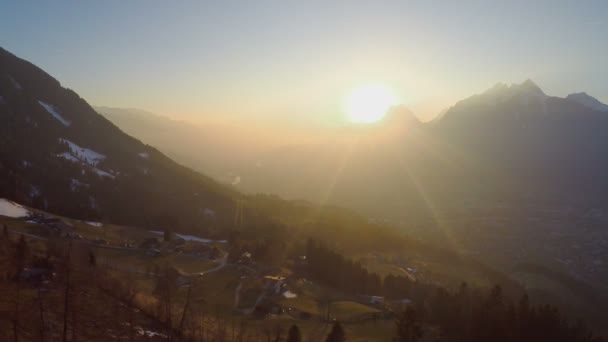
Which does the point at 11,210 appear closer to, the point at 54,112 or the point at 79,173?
the point at 79,173

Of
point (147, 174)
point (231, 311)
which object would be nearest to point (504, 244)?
point (147, 174)

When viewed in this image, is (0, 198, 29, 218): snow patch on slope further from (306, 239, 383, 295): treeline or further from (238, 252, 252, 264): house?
(306, 239, 383, 295): treeline

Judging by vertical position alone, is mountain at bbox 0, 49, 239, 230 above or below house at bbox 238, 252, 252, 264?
above

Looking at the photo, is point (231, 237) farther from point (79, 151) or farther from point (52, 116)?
point (52, 116)

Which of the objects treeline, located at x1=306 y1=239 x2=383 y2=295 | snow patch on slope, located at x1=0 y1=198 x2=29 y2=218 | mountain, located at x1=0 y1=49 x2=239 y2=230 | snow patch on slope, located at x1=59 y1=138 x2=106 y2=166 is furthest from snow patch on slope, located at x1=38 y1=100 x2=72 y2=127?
treeline, located at x1=306 y1=239 x2=383 y2=295

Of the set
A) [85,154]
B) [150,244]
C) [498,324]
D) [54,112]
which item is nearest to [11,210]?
[150,244]

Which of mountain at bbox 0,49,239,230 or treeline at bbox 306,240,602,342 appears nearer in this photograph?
treeline at bbox 306,240,602,342
